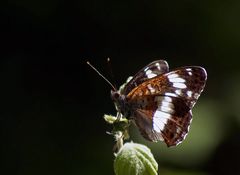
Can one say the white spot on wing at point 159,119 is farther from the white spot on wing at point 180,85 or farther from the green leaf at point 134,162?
the green leaf at point 134,162

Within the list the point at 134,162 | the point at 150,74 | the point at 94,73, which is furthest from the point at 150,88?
the point at 94,73

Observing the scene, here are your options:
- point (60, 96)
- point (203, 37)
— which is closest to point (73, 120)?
point (60, 96)

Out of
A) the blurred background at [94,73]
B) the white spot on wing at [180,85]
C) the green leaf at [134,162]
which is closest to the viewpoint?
the green leaf at [134,162]

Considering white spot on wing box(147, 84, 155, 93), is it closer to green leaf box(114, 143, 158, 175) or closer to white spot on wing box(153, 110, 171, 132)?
white spot on wing box(153, 110, 171, 132)

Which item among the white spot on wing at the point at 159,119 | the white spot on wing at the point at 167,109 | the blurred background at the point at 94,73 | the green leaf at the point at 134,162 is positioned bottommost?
the blurred background at the point at 94,73

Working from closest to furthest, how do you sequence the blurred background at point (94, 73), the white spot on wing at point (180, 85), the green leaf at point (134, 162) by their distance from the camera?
the green leaf at point (134, 162) → the white spot on wing at point (180, 85) → the blurred background at point (94, 73)

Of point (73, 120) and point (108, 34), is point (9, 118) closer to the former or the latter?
point (73, 120)

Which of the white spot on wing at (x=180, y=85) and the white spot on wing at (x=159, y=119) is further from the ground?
the white spot on wing at (x=180, y=85)

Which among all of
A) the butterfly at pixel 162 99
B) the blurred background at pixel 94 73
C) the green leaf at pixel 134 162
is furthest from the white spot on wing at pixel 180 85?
the blurred background at pixel 94 73

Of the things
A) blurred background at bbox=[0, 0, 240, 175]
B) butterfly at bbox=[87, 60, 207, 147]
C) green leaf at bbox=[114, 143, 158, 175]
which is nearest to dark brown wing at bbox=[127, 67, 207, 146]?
butterfly at bbox=[87, 60, 207, 147]
